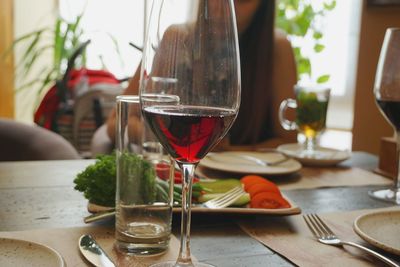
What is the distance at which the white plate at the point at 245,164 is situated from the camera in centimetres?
112

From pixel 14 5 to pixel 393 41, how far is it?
4.30 metres

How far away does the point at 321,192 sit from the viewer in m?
1.04

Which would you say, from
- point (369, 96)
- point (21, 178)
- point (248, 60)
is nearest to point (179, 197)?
point (21, 178)

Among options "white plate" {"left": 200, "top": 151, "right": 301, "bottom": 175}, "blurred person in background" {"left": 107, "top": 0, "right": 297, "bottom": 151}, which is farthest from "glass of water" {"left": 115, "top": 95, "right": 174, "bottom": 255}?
"blurred person in background" {"left": 107, "top": 0, "right": 297, "bottom": 151}

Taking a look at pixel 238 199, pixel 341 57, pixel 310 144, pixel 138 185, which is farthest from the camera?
pixel 341 57

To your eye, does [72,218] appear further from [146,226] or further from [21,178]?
[21,178]

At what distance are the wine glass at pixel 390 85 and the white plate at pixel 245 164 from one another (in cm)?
21

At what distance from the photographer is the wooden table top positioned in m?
0.67

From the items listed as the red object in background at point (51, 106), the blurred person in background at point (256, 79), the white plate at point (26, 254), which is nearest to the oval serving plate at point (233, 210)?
the white plate at point (26, 254)

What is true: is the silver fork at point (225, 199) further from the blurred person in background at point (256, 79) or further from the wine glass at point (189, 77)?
the blurred person in background at point (256, 79)

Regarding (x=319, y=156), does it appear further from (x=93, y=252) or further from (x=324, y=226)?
(x=93, y=252)

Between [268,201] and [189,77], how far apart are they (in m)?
0.35

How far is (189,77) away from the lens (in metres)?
0.55

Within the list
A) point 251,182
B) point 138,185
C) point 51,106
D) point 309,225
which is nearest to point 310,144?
point 251,182
